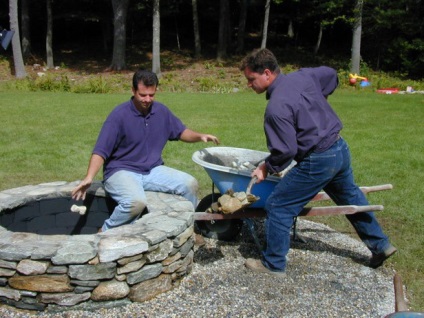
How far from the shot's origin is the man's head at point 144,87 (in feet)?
12.6

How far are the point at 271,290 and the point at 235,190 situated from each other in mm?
882

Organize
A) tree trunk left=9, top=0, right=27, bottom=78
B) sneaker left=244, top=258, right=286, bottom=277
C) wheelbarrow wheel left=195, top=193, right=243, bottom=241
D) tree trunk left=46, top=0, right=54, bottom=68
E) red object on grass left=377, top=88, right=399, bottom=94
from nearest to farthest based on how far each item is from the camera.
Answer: sneaker left=244, top=258, right=286, bottom=277 → wheelbarrow wheel left=195, top=193, right=243, bottom=241 → red object on grass left=377, top=88, right=399, bottom=94 → tree trunk left=9, top=0, right=27, bottom=78 → tree trunk left=46, top=0, right=54, bottom=68

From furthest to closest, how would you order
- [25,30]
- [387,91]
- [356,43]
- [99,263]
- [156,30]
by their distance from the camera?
[25,30] → [156,30] → [356,43] → [387,91] → [99,263]

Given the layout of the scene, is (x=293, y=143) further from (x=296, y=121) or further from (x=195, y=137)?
(x=195, y=137)

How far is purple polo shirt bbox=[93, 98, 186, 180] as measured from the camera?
12.7 ft

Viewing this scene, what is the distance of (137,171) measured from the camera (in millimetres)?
4066

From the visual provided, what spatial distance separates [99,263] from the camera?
3074mm

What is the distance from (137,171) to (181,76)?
644 inches

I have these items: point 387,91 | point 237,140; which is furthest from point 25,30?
point 237,140

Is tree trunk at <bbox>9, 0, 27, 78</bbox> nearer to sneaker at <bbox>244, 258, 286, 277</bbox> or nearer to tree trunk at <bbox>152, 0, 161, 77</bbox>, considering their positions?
tree trunk at <bbox>152, 0, 161, 77</bbox>

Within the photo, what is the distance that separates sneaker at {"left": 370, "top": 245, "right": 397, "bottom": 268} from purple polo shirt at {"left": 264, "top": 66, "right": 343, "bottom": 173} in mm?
1023

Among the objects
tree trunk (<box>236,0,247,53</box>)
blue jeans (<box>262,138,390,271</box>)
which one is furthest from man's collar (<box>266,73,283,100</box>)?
tree trunk (<box>236,0,247,53</box>)

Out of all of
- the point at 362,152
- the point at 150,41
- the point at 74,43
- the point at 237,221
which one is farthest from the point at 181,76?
the point at 237,221

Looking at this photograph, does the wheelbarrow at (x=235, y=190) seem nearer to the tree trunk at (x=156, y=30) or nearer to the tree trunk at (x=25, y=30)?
the tree trunk at (x=156, y=30)
